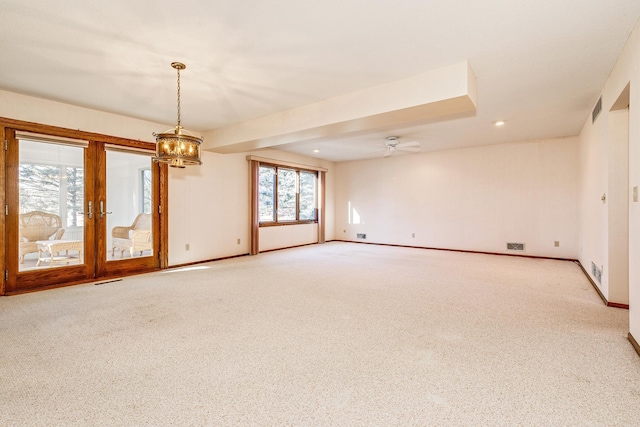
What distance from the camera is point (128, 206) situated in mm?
4730

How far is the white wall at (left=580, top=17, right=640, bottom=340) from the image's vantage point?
88.7 inches

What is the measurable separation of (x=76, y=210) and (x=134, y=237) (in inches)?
34.8

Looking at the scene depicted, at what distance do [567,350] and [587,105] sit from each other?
3.58 m

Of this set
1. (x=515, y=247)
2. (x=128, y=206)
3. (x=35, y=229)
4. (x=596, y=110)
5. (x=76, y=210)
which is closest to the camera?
(x=596, y=110)

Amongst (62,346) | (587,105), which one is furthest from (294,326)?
(587,105)

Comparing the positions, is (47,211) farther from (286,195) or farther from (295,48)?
(286,195)

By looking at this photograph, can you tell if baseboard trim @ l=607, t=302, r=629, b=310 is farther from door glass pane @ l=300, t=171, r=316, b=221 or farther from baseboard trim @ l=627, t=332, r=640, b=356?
door glass pane @ l=300, t=171, r=316, b=221

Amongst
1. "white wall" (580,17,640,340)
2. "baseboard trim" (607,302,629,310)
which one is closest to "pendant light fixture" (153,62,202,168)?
"white wall" (580,17,640,340)

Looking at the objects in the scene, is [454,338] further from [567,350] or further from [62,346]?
[62,346]

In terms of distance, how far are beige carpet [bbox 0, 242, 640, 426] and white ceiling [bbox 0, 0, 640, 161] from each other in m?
2.44

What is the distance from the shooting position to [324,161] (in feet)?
28.7

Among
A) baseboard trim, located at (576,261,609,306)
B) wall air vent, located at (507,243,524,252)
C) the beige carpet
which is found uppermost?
wall air vent, located at (507,243,524,252)

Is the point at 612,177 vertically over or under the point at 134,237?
over

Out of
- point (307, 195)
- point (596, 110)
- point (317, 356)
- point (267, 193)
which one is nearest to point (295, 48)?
point (317, 356)
